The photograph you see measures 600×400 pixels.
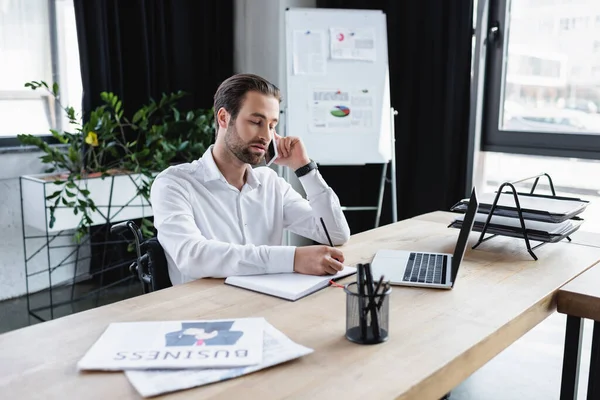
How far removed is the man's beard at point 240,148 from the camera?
1898 millimetres

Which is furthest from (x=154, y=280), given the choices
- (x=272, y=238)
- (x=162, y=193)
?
(x=272, y=238)

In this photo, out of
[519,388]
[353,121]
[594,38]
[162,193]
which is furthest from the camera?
[353,121]

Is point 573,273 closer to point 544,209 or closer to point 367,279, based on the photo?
point 544,209

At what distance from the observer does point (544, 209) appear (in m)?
1.84

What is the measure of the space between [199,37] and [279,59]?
1.90 feet

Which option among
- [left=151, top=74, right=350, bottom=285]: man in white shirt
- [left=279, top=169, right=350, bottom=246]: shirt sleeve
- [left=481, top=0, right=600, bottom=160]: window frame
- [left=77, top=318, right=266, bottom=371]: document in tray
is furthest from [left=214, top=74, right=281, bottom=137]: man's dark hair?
[left=481, top=0, right=600, bottom=160]: window frame

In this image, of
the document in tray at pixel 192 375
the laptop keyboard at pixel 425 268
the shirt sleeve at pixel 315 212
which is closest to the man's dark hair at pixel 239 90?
the shirt sleeve at pixel 315 212

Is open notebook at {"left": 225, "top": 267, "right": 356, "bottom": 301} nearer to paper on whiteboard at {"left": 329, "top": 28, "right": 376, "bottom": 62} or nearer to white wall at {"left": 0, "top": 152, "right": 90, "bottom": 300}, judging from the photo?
paper on whiteboard at {"left": 329, "top": 28, "right": 376, "bottom": 62}

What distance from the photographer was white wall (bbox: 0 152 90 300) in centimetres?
336

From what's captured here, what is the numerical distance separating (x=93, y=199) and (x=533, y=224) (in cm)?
225

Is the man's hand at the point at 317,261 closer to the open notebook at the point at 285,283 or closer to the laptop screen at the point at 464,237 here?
the open notebook at the point at 285,283

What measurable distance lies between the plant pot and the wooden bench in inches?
93.7

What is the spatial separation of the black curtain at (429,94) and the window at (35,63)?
5.68 feet

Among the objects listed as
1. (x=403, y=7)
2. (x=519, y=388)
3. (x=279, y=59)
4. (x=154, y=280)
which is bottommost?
(x=519, y=388)
